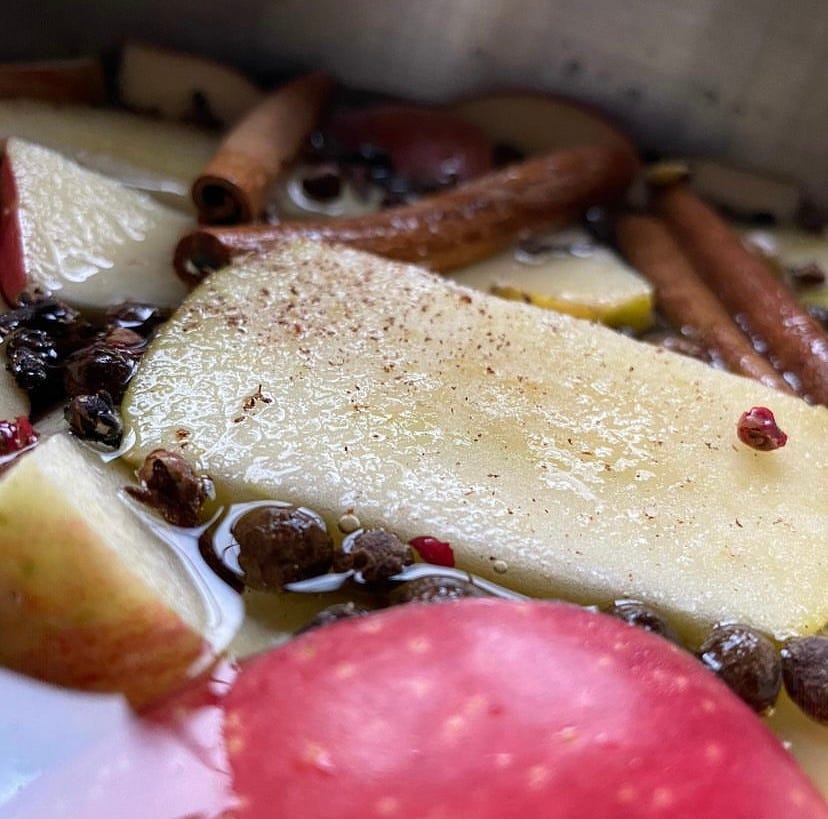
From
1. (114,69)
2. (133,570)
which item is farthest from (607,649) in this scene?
(114,69)

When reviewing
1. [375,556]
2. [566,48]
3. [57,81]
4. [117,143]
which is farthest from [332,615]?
[566,48]

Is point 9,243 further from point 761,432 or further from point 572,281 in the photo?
point 761,432

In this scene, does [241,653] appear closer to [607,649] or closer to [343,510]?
[343,510]

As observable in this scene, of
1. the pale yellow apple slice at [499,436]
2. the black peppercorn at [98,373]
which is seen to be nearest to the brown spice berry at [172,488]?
the pale yellow apple slice at [499,436]

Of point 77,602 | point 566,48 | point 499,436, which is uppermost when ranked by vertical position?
point 566,48

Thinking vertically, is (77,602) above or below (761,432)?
below

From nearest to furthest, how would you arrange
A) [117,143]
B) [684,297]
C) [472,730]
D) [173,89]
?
[472,730] → [684,297] → [117,143] → [173,89]
